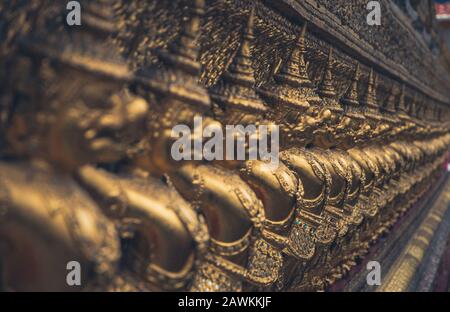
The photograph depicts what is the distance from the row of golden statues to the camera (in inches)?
21.6

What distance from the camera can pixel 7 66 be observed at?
1.81 feet

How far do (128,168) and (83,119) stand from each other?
0.18 m

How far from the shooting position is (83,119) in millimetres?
561

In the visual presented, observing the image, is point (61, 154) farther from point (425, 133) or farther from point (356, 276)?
point (425, 133)

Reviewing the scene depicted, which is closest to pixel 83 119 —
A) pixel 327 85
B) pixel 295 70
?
pixel 295 70

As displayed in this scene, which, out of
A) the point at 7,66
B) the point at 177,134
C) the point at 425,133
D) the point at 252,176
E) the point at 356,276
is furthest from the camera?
A: the point at 425,133

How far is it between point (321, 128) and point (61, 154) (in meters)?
0.84

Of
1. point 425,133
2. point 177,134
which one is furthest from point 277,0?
point 425,133

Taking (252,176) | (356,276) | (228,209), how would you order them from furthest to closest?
(356,276) < (252,176) < (228,209)

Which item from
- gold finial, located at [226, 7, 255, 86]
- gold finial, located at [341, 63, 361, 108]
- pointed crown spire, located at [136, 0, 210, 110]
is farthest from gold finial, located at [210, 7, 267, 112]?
gold finial, located at [341, 63, 361, 108]

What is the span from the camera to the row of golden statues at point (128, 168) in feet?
1.80

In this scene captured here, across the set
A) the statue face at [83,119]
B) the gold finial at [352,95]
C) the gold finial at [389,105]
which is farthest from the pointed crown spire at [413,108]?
the statue face at [83,119]

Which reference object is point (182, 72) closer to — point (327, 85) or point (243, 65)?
point (243, 65)
